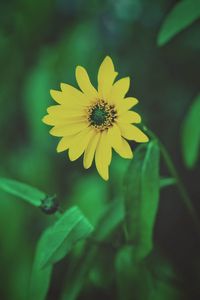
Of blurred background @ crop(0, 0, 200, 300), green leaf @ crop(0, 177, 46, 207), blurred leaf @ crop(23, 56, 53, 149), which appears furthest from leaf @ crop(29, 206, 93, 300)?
blurred leaf @ crop(23, 56, 53, 149)

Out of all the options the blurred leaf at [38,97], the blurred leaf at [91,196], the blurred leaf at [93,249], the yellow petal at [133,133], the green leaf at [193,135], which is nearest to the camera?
the yellow petal at [133,133]

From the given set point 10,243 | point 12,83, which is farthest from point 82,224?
point 12,83

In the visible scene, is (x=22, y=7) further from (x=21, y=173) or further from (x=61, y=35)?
(x=21, y=173)

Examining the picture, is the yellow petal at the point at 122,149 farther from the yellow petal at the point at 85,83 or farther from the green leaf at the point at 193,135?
the green leaf at the point at 193,135

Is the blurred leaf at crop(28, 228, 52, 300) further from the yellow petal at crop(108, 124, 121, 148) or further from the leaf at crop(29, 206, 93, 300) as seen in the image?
the yellow petal at crop(108, 124, 121, 148)

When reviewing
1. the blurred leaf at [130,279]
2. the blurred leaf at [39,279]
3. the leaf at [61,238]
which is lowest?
the blurred leaf at [130,279]

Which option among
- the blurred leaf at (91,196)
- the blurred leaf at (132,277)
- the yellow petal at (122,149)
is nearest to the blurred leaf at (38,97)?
the blurred leaf at (91,196)

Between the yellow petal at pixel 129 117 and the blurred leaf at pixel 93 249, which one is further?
the blurred leaf at pixel 93 249
